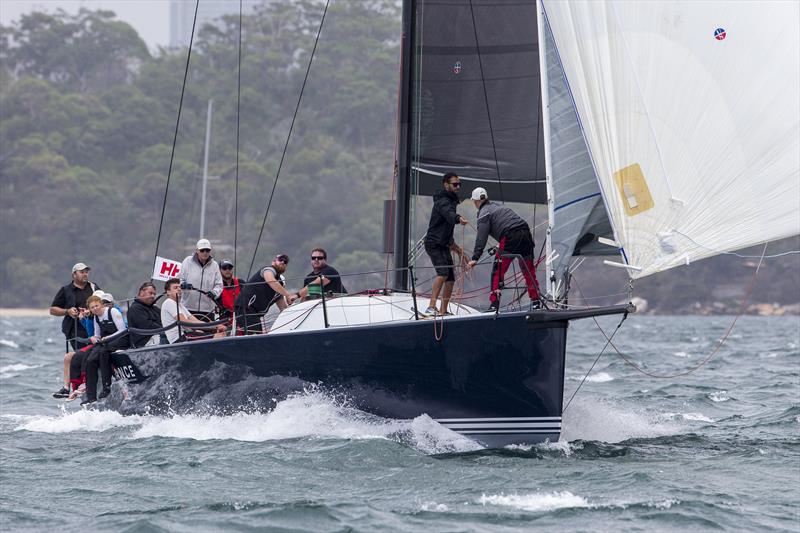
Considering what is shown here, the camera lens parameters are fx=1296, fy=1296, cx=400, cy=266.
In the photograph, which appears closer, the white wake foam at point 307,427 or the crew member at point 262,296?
the white wake foam at point 307,427

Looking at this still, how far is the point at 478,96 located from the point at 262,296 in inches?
98.9

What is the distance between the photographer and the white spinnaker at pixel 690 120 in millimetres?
8258

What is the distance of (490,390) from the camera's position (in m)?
9.30

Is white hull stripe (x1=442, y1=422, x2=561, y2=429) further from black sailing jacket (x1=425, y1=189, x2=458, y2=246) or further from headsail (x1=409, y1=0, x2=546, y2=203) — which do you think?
headsail (x1=409, y1=0, x2=546, y2=203)

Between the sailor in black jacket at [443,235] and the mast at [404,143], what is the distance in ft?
2.66

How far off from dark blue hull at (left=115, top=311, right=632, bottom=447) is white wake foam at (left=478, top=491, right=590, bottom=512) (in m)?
1.60


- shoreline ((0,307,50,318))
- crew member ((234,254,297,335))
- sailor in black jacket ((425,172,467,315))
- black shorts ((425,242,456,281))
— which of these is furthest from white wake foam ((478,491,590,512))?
shoreline ((0,307,50,318))

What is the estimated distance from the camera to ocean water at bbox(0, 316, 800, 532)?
7215 millimetres

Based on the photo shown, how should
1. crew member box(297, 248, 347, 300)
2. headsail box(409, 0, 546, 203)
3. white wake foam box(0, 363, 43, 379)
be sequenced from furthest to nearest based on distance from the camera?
white wake foam box(0, 363, 43, 379), headsail box(409, 0, 546, 203), crew member box(297, 248, 347, 300)

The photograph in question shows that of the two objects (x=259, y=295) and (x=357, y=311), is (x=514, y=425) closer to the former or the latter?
(x=357, y=311)

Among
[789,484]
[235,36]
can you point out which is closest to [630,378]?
[789,484]

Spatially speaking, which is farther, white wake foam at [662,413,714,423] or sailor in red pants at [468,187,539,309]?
white wake foam at [662,413,714,423]

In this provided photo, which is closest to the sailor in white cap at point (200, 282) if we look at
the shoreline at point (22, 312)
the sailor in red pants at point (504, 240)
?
the sailor in red pants at point (504, 240)

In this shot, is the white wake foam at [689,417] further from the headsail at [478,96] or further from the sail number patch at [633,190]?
the sail number patch at [633,190]
